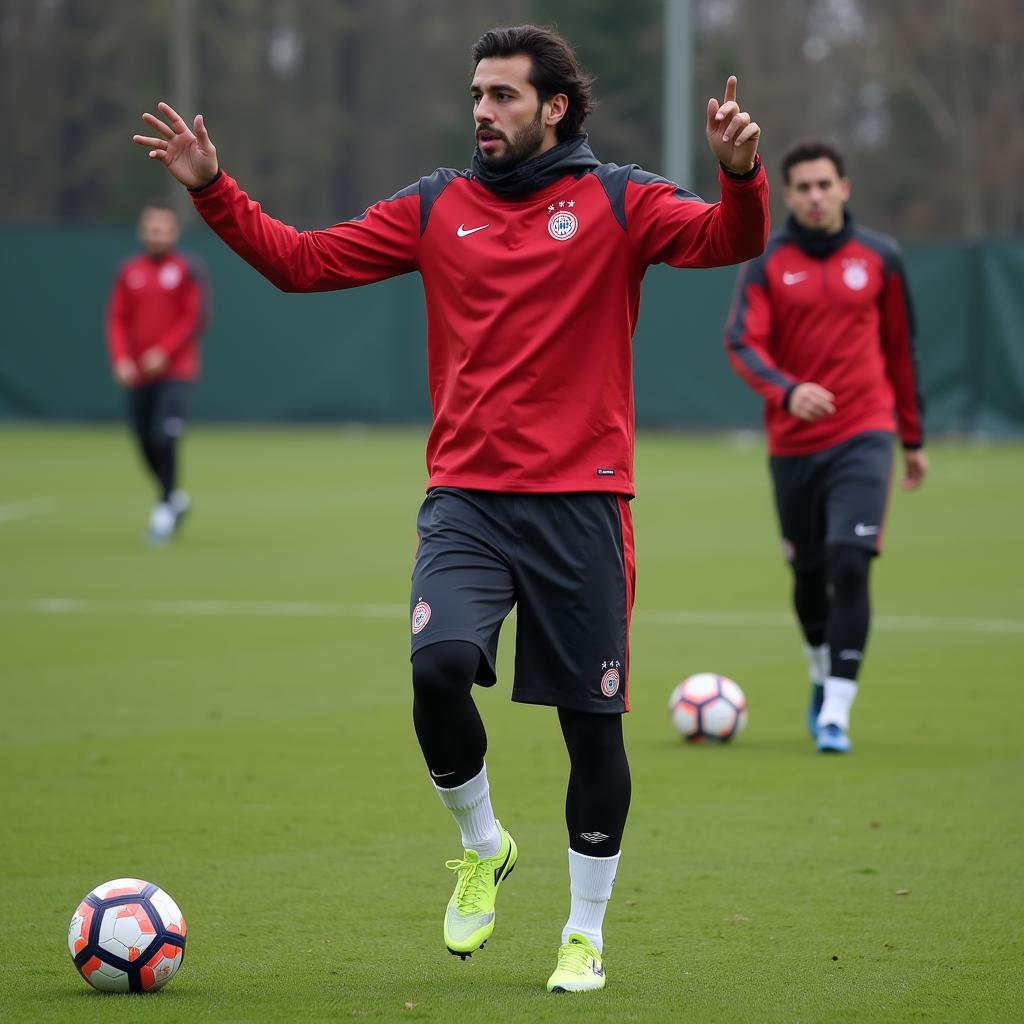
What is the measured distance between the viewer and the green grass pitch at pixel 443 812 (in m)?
4.98

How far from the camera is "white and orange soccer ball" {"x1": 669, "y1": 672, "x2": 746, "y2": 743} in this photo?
836 centimetres

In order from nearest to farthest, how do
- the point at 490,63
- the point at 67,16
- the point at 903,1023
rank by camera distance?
the point at 903,1023 → the point at 490,63 → the point at 67,16

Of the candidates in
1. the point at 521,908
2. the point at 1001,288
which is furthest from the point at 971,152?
the point at 521,908

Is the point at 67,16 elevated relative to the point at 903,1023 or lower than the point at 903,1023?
elevated

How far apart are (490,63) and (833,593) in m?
3.76

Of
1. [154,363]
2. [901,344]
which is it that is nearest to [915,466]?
[901,344]

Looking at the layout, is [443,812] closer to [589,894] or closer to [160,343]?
[589,894]

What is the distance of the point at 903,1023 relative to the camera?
4.62 m

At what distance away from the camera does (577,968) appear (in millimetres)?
4887

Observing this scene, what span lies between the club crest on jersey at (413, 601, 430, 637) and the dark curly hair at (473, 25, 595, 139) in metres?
1.30

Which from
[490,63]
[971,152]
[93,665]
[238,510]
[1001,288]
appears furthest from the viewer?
[971,152]

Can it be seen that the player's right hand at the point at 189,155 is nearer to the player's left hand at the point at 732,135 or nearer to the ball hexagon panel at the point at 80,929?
the player's left hand at the point at 732,135

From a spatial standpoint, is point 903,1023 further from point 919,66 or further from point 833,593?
point 919,66

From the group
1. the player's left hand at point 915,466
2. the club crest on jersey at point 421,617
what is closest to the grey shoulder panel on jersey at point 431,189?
the club crest on jersey at point 421,617
